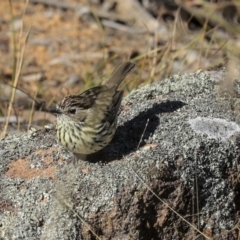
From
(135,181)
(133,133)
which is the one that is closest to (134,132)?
(133,133)

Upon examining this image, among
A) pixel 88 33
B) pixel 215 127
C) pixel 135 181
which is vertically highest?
pixel 215 127

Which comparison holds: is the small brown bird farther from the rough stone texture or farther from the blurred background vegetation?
the blurred background vegetation

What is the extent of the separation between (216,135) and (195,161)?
29cm

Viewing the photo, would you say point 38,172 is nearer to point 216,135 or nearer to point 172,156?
point 172,156

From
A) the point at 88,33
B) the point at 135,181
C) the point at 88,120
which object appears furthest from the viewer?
the point at 88,33

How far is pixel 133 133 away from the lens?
466cm

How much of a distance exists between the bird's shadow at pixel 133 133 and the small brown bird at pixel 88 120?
0.12 m

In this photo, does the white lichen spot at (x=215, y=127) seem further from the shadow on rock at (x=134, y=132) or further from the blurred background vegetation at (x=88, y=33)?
the blurred background vegetation at (x=88, y=33)

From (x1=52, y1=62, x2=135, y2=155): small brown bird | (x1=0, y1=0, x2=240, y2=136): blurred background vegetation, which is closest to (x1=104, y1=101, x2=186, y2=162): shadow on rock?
(x1=52, y1=62, x2=135, y2=155): small brown bird

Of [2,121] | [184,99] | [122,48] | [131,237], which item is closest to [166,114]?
[184,99]

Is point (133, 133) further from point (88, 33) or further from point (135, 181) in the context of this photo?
point (88, 33)

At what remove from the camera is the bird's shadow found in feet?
14.8

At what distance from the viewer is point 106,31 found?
30.9 ft

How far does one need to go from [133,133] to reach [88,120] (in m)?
0.31
